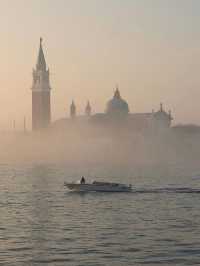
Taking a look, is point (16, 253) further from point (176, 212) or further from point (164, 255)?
point (176, 212)

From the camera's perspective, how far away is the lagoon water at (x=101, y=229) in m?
28.9

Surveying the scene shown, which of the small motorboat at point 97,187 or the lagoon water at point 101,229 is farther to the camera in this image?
the small motorboat at point 97,187

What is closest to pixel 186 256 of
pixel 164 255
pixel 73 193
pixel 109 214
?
pixel 164 255

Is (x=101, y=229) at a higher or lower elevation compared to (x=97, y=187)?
lower

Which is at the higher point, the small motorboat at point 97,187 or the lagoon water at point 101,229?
the small motorboat at point 97,187

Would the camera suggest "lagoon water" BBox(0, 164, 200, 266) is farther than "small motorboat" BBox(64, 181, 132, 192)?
No

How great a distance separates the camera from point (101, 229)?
36969 millimetres

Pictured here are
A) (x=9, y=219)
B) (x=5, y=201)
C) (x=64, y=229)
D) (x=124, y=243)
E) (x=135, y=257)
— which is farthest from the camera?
(x=5, y=201)

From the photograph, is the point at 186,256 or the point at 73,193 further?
the point at 73,193

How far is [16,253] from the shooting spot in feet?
97.5

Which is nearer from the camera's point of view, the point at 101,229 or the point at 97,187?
the point at 101,229

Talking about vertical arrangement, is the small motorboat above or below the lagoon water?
above

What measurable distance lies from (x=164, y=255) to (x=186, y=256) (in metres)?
1.03

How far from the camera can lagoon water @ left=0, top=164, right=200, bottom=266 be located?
28.9 m
